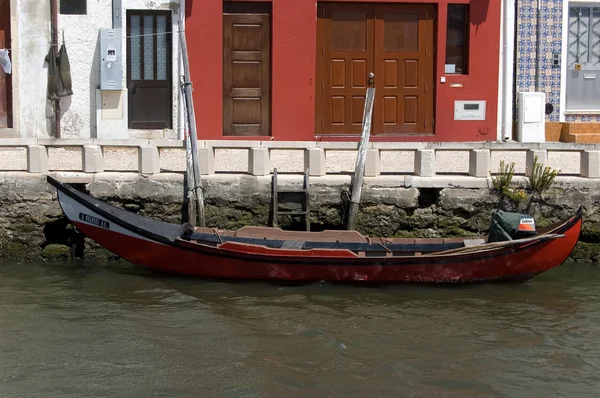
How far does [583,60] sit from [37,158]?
9.72 meters

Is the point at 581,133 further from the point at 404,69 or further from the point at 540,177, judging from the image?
the point at 404,69

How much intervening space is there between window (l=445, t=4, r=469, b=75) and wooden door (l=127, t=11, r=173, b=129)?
16.3 feet

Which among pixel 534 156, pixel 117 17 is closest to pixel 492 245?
pixel 534 156

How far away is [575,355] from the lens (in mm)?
10188

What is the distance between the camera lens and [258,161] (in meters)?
13.9

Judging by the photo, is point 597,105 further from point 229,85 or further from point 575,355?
point 575,355

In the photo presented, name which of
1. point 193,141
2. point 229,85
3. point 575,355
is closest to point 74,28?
point 229,85

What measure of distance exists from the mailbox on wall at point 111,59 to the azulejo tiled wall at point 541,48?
6978mm

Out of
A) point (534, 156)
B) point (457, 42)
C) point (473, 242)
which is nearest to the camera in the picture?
point (473, 242)

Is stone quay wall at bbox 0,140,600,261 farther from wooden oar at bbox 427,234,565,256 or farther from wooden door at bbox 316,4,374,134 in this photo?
wooden door at bbox 316,4,374,134

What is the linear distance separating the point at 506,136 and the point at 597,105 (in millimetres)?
1865

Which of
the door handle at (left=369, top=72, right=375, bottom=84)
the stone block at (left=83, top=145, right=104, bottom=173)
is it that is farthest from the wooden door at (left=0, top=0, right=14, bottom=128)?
the door handle at (left=369, top=72, right=375, bottom=84)

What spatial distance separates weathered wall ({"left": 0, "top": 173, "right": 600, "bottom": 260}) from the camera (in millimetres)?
13898

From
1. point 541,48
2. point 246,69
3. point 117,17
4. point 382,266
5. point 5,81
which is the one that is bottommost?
point 382,266
